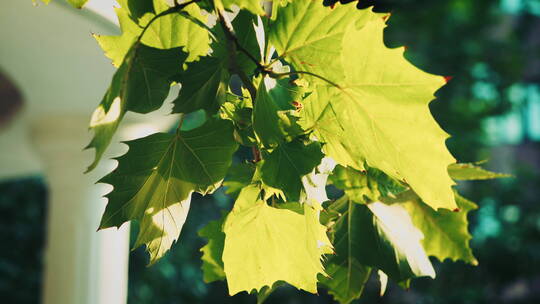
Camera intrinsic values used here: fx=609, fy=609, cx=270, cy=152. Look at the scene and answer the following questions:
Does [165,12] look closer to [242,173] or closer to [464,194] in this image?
[242,173]

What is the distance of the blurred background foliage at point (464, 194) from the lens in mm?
5129

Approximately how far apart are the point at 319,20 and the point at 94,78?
1.48 meters

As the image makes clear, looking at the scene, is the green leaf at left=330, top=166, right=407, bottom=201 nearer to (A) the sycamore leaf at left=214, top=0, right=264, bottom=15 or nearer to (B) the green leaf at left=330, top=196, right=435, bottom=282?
(B) the green leaf at left=330, top=196, right=435, bottom=282

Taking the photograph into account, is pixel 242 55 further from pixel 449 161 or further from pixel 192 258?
pixel 192 258

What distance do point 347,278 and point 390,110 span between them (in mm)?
162

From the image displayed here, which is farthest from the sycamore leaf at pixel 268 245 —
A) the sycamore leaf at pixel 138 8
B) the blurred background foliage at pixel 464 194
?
the blurred background foliage at pixel 464 194

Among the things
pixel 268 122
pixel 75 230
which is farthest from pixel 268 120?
pixel 75 230

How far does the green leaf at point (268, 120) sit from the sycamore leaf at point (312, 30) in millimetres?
33

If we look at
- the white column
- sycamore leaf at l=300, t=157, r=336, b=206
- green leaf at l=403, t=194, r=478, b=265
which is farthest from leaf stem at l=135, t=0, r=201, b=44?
the white column

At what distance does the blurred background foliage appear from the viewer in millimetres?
5129

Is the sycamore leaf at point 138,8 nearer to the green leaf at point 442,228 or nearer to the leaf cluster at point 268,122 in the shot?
the leaf cluster at point 268,122

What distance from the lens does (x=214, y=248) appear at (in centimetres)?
39

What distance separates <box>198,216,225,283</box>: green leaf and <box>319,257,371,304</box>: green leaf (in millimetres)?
77

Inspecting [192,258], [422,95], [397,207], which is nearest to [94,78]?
[397,207]
